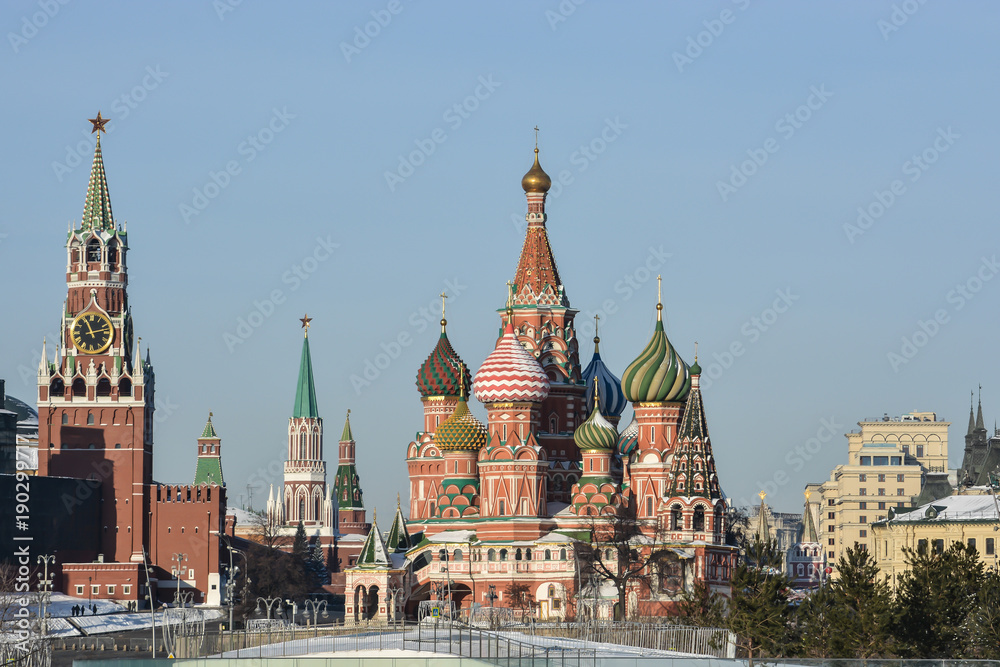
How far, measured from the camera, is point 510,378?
121 m

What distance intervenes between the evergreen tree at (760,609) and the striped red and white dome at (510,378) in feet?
163

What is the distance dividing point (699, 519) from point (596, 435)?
295 inches

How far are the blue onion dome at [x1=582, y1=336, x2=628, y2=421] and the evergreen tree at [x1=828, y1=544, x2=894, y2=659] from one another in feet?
209

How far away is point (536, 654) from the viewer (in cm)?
5872

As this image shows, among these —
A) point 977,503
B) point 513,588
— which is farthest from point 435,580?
point 977,503

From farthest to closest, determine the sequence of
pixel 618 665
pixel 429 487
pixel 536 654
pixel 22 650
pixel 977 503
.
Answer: pixel 977 503 < pixel 429 487 < pixel 22 650 < pixel 536 654 < pixel 618 665

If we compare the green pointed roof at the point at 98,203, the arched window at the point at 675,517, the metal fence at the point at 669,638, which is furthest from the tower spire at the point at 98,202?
the metal fence at the point at 669,638

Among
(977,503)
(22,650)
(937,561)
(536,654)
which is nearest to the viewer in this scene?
(536,654)

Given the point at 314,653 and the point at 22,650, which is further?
the point at 22,650

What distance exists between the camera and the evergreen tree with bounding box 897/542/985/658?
67.2 metres

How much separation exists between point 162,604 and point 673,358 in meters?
40.5

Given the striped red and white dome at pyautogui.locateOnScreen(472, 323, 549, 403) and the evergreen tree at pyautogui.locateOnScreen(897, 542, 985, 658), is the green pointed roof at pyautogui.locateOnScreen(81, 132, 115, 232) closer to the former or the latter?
the striped red and white dome at pyautogui.locateOnScreen(472, 323, 549, 403)

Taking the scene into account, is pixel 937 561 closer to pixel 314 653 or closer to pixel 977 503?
pixel 314 653

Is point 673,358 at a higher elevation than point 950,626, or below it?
higher
